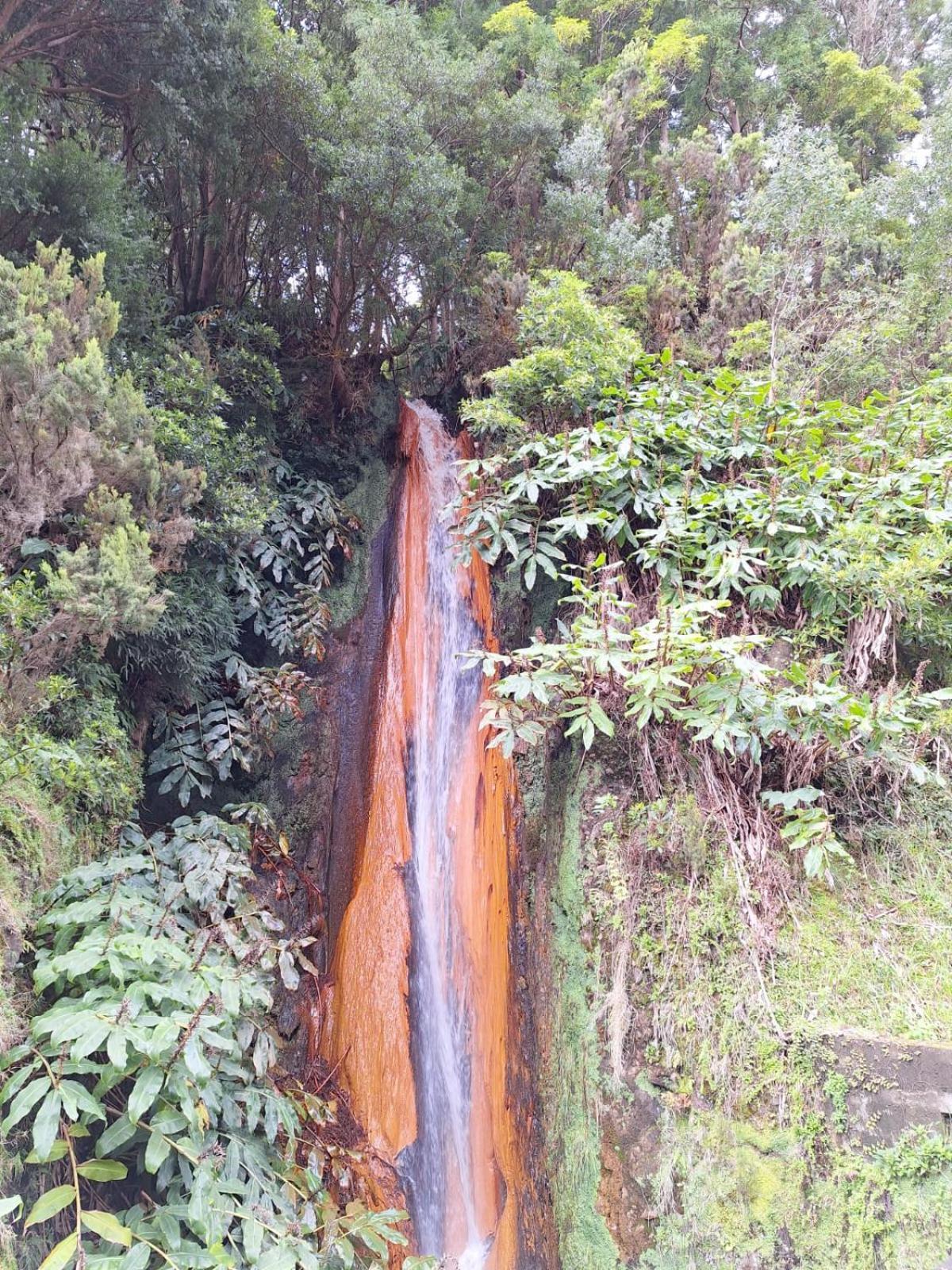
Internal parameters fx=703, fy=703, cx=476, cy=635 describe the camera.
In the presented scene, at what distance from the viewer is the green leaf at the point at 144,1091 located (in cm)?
235

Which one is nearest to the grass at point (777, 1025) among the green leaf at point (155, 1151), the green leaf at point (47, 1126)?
the green leaf at point (155, 1151)

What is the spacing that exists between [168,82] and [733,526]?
5.10m

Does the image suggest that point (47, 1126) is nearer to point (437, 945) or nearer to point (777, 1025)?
point (777, 1025)

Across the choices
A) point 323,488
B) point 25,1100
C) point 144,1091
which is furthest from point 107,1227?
point 323,488

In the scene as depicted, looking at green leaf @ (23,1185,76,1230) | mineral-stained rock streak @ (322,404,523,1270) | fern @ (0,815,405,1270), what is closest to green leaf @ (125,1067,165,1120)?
fern @ (0,815,405,1270)

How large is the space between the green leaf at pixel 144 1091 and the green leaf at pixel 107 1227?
27cm

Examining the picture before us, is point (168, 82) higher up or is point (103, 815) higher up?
point (168, 82)

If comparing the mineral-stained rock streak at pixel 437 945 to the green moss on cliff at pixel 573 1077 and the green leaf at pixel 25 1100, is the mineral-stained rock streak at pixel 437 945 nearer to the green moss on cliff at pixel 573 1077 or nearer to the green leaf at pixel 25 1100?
the green moss on cliff at pixel 573 1077

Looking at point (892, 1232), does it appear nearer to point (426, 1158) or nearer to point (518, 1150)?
point (518, 1150)

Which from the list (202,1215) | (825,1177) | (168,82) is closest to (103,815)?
(202,1215)

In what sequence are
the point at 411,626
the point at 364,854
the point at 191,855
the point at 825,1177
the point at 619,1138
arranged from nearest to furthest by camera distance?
the point at 825,1177, the point at 619,1138, the point at 191,855, the point at 364,854, the point at 411,626

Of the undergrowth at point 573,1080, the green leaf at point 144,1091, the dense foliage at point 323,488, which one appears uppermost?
the dense foliage at point 323,488

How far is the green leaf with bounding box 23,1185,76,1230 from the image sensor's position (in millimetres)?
2189

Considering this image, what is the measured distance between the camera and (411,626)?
248 inches
